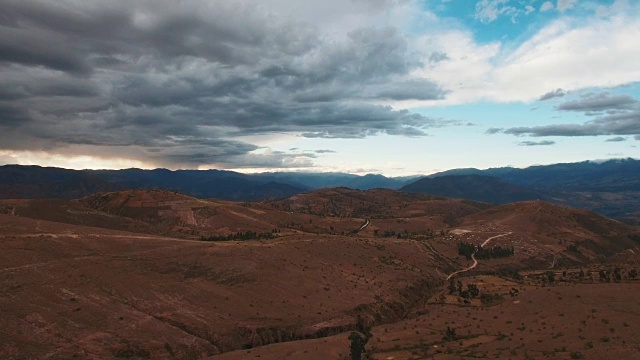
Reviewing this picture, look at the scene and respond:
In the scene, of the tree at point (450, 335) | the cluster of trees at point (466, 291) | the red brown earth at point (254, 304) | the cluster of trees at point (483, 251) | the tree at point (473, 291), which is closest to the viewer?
the red brown earth at point (254, 304)

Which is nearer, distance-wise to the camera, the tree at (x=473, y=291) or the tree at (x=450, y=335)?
the tree at (x=450, y=335)

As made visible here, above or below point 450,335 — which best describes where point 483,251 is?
below

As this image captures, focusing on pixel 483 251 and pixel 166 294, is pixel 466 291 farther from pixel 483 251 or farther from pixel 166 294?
pixel 483 251

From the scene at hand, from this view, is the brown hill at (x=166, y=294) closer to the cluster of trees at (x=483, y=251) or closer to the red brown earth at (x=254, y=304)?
the red brown earth at (x=254, y=304)

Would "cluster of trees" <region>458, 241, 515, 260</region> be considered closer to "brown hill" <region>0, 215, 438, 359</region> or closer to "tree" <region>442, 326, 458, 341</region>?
"brown hill" <region>0, 215, 438, 359</region>

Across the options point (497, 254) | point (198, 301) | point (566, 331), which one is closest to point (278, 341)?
point (198, 301)

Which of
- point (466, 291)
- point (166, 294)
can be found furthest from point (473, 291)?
point (166, 294)

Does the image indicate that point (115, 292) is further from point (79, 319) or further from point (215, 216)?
point (215, 216)

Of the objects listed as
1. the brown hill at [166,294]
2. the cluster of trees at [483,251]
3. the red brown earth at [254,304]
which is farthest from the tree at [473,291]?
the cluster of trees at [483,251]

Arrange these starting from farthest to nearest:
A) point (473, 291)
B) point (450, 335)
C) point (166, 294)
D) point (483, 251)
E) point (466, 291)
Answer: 1. point (483, 251)
2. point (466, 291)
3. point (473, 291)
4. point (166, 294)
5. point (450, 335)

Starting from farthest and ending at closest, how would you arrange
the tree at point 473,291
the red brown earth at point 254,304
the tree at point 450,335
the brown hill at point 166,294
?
1. the tree at point 473,291
2. the brown hill at point 166,294
3. the tree at point 450,335
4. the red brown earth at point 254,304
